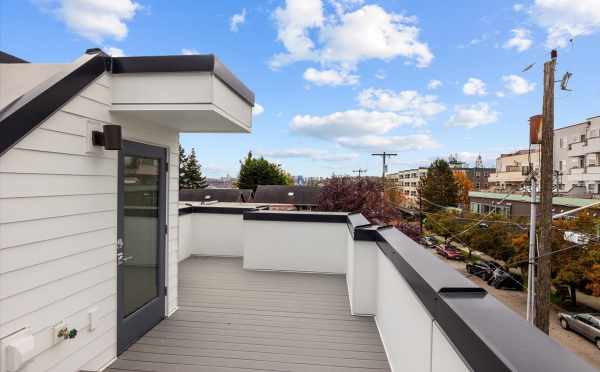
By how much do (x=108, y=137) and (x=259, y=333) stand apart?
2.16m

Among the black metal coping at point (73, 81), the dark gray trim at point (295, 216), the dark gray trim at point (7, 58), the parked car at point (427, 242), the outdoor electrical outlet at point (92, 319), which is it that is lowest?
the parked car at point (427, 242)

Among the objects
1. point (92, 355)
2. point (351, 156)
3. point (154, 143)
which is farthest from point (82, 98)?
point (351, 156)

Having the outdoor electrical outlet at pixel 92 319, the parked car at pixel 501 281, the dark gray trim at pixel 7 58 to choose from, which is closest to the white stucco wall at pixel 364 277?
the outdoor electrical outlet at pixel 92 319

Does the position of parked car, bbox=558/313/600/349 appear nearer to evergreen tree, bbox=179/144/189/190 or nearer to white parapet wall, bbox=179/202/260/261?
white parapet wall, bbox=179/202/260/261

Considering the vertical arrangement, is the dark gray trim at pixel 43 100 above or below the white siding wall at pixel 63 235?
above

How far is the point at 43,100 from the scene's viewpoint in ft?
6.76

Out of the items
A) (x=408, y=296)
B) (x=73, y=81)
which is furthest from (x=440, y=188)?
(x=73, y=81)

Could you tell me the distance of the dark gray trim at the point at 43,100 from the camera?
1.83 meters

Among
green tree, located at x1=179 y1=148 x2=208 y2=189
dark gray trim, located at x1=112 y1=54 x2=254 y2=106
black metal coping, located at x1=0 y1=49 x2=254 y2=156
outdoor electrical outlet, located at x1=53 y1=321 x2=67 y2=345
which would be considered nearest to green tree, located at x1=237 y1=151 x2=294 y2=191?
green tree, located at x1=179 y1=148 x2=208 y2=189

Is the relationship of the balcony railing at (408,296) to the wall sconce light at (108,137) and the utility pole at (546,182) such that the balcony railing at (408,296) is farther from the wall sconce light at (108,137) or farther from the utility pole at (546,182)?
the utility pole at (546,182)

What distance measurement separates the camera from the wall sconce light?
2.52 m

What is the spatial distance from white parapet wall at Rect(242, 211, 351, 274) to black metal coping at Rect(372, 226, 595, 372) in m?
3.55

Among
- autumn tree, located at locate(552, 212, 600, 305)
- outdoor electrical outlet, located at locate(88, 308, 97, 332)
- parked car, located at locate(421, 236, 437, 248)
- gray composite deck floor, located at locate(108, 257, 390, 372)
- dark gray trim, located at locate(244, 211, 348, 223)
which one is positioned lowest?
parked car, located at locate(421, 236, 437, 248)

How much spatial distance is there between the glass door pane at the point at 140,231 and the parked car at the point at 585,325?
14.8 meters
